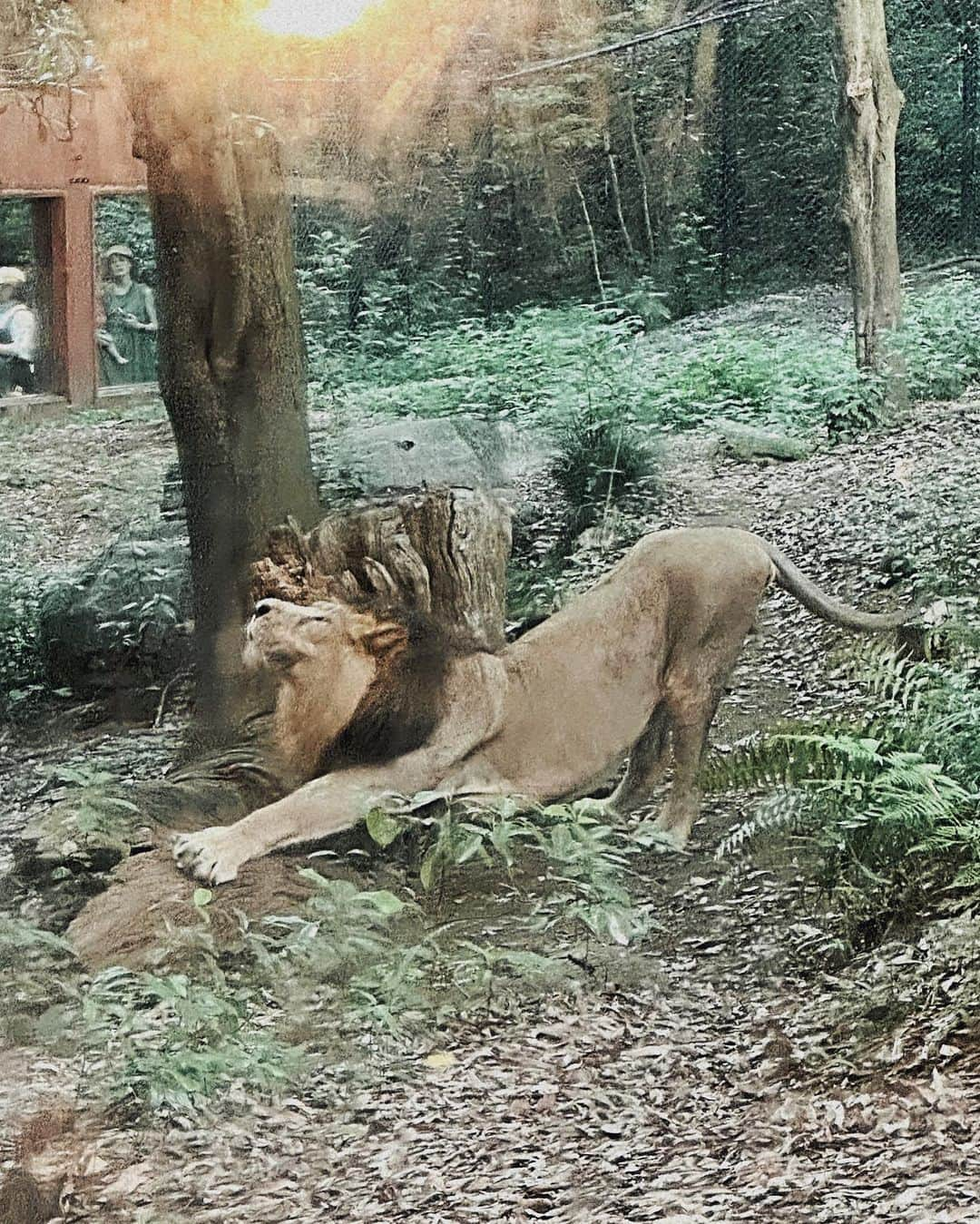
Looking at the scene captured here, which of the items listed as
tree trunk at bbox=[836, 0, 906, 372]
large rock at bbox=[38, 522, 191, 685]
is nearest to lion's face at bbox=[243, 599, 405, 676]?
large rock at bbox=[38, 522, 191, 685]

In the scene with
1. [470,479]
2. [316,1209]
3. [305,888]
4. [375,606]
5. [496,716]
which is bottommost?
[316,1209]

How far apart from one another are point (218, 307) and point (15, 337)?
0.42m

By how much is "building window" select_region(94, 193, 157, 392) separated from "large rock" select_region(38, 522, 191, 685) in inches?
13.1

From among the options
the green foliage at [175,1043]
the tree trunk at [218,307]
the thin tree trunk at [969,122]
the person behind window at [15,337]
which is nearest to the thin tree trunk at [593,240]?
the tree trunk at [218,307]

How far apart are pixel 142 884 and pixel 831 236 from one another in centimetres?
195

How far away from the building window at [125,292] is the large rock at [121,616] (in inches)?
13.1

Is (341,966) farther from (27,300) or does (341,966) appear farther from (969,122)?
(969,122)

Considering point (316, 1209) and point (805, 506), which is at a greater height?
point (805, 506)

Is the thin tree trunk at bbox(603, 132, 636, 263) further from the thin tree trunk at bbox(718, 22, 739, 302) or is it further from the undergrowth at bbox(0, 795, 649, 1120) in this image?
the undergrowth at bbox(0, 795, 649, 1120)

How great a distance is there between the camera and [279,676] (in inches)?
153

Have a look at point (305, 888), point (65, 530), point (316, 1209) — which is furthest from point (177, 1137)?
point (65, 530)

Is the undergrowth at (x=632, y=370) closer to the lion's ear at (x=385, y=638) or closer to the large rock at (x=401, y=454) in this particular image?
the large rock at (x=401, y=454)

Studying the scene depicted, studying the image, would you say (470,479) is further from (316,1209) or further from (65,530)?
(316,1209)

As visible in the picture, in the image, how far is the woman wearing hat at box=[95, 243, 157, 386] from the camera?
3.81 m
